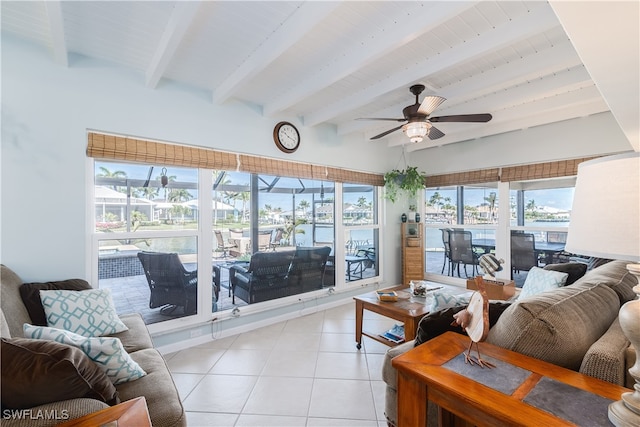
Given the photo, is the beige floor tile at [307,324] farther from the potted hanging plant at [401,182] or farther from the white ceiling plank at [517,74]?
the white ceiling plank at [517,74]

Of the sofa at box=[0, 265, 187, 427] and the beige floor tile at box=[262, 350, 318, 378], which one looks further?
the beige floor tile at box=[262, 350, 318, 378]

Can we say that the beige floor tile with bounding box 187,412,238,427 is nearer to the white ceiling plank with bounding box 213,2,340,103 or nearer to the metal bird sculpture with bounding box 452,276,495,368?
the metal bird sculpture with bounding box 452,276,495,368

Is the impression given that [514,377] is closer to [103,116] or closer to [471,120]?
[471,120]

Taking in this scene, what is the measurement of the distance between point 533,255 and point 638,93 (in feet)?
10.7

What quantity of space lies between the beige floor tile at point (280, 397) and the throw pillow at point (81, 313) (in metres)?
1.10

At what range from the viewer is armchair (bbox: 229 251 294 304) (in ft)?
11.3

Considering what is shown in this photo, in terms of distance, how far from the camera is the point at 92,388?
44.5 inches

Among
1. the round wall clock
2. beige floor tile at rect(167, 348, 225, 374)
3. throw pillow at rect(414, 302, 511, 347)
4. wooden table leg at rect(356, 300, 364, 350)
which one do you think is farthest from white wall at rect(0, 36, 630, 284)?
throw pillow at rect(414, 302, 511, 347)

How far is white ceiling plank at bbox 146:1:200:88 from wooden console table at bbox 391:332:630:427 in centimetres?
222

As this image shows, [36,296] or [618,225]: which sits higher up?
[618,225]

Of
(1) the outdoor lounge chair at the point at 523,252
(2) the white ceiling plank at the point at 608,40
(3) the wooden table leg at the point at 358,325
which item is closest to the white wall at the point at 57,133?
(3) the wooden table leg at the point at 358,325

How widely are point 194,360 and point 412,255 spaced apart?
3.56 metres

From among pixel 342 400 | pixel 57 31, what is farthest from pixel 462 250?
pixel 57 31

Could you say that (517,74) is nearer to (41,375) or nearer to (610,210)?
(610,210)
